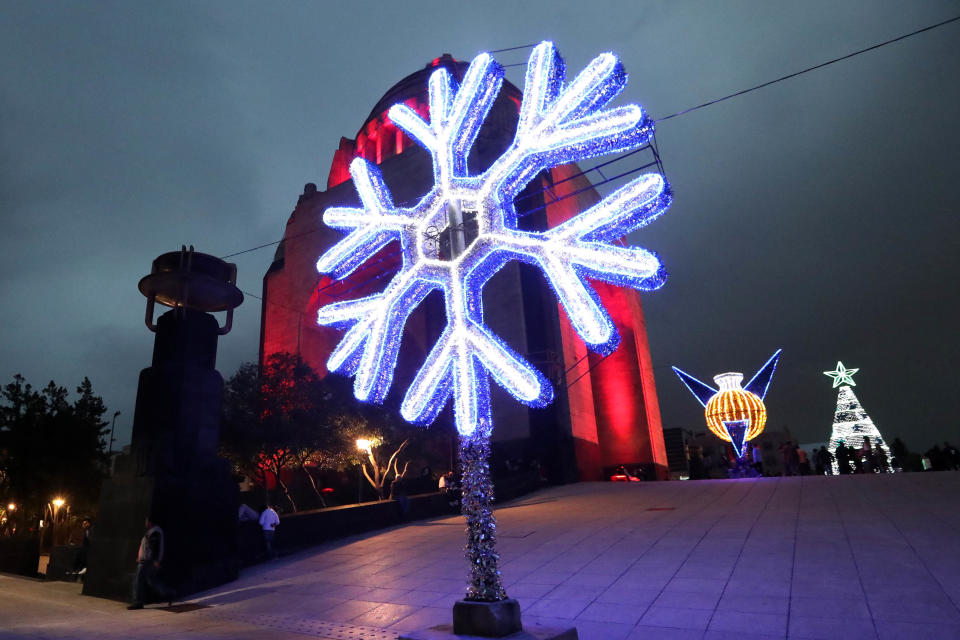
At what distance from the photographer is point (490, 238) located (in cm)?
603

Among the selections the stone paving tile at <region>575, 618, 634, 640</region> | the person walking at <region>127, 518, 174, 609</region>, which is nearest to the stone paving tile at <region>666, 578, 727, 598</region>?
the stone paving tile at <region>575, 618, 634, 640</region>

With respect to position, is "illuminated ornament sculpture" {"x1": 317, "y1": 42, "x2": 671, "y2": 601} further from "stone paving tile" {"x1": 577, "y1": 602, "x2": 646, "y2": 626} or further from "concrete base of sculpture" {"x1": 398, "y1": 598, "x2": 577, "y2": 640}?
"stone paving tile" {"x1": 577, "y1": 602, "x2": 646, "y2": 626}

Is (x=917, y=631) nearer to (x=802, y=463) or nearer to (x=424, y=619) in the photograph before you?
(x=424, y=619)

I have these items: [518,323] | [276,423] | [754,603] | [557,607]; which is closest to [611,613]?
[557,607]

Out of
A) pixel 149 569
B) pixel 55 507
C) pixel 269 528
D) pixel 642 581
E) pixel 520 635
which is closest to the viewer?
pixel 520 635

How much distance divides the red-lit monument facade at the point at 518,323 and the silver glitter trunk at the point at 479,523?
14.5 metres

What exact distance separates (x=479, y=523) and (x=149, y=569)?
782cm

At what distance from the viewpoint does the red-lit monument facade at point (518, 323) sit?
89.1ft

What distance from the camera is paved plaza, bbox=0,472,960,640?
620 cm

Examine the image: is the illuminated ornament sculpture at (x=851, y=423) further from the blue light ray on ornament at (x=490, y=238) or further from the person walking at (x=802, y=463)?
the blue light ray on ornament at (x=490, y=238)

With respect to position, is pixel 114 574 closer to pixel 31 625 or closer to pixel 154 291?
pixel 31 625

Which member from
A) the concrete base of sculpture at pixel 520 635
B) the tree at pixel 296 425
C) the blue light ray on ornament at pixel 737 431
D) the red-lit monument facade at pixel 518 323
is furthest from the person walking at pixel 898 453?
the concrete base of sculpture at pixel 520 635

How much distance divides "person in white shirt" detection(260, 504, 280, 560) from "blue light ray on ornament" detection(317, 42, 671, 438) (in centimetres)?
735

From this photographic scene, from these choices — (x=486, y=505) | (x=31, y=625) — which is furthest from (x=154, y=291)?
(x=486, y=505)
